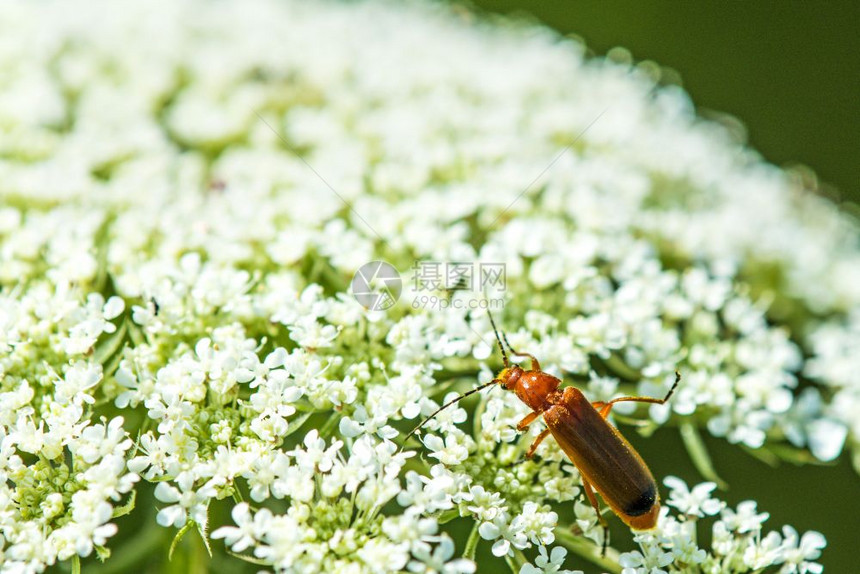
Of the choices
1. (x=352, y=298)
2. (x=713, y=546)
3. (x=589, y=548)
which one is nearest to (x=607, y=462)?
(x=589, y=548)

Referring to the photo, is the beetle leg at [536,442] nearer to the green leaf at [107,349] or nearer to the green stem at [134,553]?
the green stem at [134,553]

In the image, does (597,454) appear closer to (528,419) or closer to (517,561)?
(528,419)

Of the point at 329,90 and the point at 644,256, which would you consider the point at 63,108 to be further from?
the point at 644,256

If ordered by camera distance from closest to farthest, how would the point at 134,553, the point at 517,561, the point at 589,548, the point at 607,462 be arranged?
the point at 607,462 → the point at 517,561 → the point at 589,548 → the point at 134,553

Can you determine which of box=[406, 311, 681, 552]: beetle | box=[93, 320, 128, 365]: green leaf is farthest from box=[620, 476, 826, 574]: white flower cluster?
box=[93, 320, 128, 365]: green leaf

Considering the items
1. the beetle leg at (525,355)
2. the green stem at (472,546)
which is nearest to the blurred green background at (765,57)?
the beetle leg at (525,355)

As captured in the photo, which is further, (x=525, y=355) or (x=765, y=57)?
(x=765, y=57)
